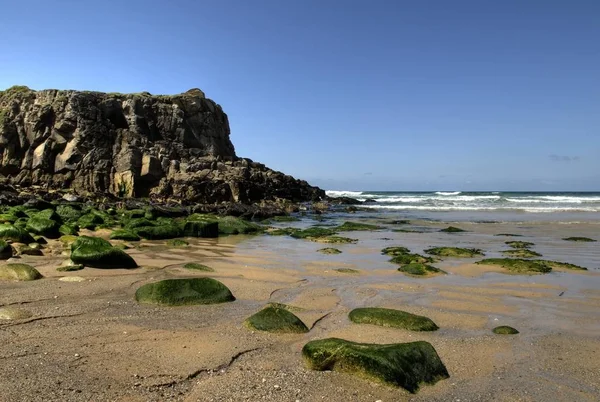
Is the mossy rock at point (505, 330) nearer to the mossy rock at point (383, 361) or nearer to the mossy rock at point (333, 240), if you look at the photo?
the mossy rock at point (383, 361)

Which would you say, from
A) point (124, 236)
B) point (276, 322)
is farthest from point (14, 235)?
point (276, 322)

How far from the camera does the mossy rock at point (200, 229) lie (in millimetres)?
16062

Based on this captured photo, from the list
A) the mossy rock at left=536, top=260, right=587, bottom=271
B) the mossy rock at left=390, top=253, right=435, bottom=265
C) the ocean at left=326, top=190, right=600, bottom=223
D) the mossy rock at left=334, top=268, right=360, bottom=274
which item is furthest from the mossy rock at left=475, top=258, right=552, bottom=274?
the ocean at left=326, top=190, right=600, bottom=223

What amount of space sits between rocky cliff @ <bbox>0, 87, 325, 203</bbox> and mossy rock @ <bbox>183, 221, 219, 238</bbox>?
17.4 metres

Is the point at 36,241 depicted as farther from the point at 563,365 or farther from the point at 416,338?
the point at 563,365

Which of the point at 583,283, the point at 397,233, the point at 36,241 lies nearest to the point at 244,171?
the point at 397,233

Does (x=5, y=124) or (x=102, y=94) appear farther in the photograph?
(x=102, y=94)

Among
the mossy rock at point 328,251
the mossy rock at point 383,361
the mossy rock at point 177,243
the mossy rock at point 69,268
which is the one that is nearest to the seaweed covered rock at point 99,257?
the mossy rock at point 69,268

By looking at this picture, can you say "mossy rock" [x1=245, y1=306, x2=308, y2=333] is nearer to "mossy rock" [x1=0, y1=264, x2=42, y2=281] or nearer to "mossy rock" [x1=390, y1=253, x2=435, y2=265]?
"mossy rock" [x1=0, y1=264, x2=42, y2=281]

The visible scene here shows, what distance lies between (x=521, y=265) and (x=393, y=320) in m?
6.06

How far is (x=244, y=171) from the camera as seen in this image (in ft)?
124

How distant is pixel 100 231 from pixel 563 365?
15.0m

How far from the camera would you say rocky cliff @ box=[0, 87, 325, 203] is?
116ft

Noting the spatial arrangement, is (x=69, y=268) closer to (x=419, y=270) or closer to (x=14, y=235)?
(x=14, y=235)
